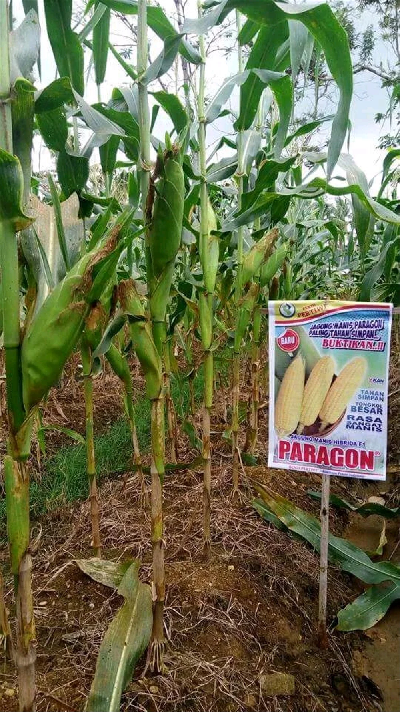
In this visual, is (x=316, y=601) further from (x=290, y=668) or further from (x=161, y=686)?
(x=161, y=686)

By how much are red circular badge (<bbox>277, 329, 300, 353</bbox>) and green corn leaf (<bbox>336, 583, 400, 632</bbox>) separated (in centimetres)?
103

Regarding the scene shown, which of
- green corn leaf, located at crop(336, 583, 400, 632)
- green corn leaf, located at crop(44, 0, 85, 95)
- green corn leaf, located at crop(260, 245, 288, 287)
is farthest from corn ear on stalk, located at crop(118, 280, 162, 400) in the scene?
green corn leaf, located at crop(260, 245, 288, 287)

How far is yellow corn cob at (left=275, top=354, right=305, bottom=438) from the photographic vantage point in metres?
1.70

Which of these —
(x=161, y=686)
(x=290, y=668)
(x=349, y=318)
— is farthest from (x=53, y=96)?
(x=290, y=668)

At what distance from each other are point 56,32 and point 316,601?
217 centimetres

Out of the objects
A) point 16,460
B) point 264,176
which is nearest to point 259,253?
point 264,176

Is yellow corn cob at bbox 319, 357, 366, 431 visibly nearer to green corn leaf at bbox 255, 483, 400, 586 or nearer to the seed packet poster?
the seed packet poster

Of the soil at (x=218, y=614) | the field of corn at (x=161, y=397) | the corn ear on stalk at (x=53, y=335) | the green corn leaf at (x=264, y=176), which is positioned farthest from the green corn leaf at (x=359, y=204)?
the soil at (x=218, y=614)

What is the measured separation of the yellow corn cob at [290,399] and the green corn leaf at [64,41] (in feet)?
3.45

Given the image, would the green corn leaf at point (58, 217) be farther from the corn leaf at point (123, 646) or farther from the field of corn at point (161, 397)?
the corn leaf at point (123, 646)

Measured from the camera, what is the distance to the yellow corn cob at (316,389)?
1659 millimetres

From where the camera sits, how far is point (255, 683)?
1541 millimetres

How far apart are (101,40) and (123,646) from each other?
66.6 inches

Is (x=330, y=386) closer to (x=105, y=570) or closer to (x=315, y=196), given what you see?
(x=315, y=196)
